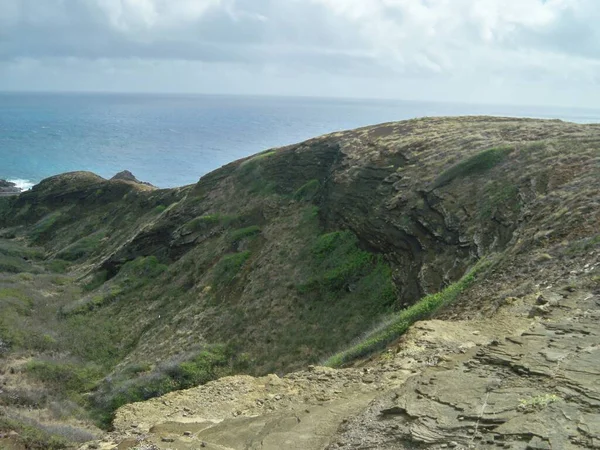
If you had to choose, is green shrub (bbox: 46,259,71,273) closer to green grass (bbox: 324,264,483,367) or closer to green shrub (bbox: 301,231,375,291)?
green shrub (bbox: 301,231,375,291)

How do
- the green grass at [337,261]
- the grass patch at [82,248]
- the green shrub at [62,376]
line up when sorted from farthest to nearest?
the grass patch at [82,248], the green grass at [337,261], the green shrub at [62,376]

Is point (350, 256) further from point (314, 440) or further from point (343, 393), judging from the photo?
point (314, 440)

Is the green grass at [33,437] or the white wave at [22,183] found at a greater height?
the green grass at [33,437]

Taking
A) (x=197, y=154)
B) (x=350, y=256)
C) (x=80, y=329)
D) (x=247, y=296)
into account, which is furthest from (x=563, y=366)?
(x=197, y=154)

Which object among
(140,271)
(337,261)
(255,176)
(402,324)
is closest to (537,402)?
(402,324)

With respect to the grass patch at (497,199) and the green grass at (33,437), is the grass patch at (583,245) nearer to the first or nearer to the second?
the grass patch at (497,199)

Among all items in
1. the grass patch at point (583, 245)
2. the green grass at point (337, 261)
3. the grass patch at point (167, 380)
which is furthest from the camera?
the green grass at point (337, 261)

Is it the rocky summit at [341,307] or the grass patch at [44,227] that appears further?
the grass patch at [44,227]

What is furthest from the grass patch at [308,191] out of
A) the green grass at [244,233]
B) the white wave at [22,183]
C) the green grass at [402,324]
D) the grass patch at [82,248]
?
the white wave at [22,183]
